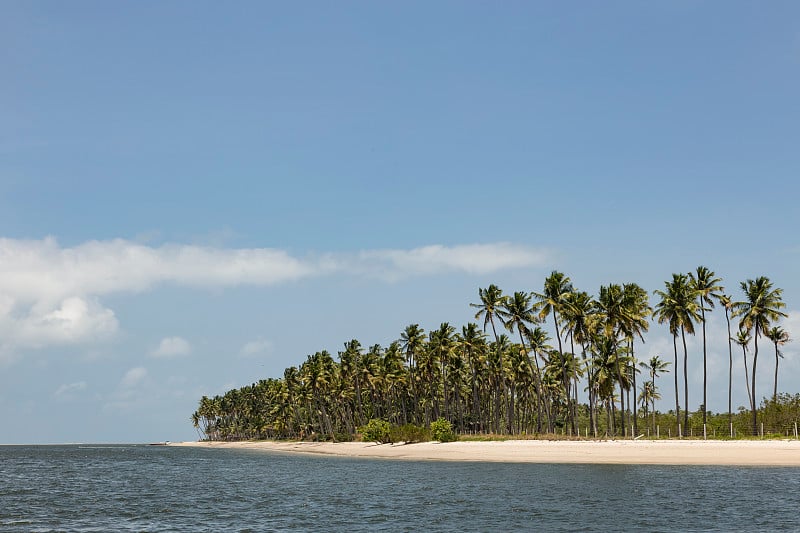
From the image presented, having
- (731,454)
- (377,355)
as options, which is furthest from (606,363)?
(377,355)

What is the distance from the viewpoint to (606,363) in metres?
90.3

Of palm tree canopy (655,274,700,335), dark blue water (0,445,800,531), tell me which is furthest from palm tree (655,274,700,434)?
dark blue water (0,445,800,531)

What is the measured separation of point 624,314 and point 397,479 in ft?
134

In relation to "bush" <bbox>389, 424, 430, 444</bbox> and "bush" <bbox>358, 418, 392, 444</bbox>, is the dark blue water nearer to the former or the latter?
"bush" <bbox>389, 424, 430, 444</bbox>

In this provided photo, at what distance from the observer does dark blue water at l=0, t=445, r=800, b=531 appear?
32719 mm

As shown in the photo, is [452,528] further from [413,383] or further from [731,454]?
[413,383]

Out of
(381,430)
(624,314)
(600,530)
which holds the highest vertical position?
(624,314)

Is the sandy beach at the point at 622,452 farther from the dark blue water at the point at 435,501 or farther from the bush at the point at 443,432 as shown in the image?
the bush at the point at 443,432

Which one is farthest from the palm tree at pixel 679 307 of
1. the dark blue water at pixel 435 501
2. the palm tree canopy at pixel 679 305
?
the dark blue water at pixel 435 501

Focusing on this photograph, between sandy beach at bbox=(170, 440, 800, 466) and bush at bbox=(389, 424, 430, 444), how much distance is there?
12521 millimetres

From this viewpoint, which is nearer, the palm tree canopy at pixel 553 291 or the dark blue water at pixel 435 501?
the dark blue water at pixel 435 501

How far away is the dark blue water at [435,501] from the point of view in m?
32.7

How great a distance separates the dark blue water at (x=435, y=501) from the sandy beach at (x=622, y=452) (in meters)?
4.76

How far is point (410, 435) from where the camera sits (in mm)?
109125
